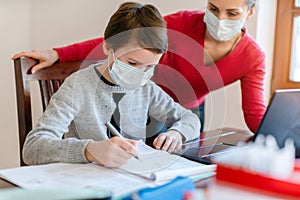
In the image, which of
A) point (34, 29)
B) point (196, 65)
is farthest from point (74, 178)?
point (34, 29)

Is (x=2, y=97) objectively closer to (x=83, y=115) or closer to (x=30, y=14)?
(x=30, y=14)

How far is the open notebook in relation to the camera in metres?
0.78

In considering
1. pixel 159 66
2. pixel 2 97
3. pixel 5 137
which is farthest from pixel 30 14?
pixel 159 66

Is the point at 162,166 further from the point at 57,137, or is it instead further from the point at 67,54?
the point at 67,54

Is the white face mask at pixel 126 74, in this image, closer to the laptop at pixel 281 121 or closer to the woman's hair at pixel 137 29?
the woman's hair at pixel 137 29

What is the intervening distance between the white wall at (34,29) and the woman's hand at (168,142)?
1.21 metres

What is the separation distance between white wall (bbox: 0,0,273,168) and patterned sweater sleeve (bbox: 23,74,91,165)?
121 centimetres

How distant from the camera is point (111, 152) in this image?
89cm

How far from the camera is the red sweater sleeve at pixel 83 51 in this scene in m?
1.38

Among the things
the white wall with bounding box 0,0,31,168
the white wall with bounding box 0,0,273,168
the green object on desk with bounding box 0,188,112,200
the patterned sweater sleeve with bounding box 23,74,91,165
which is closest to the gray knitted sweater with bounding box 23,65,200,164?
the patterned sweater sleeve with bounding box 23,74,91,165

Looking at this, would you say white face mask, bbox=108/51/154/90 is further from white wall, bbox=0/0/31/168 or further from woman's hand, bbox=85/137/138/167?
white wall, bbox=0/0/31/168

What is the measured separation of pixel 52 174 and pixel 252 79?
0.86 meters

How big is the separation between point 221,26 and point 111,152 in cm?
71

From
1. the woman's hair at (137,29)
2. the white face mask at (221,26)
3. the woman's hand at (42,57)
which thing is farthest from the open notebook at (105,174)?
the white face mask at (221,26)
